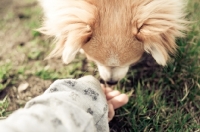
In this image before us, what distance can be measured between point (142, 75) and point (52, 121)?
1286 mm

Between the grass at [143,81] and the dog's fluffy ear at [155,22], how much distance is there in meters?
0.39

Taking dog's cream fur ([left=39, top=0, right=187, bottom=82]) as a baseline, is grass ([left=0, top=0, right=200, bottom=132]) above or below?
below

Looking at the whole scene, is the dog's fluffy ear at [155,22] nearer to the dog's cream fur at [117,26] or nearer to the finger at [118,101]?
the dog's cream fur at [117,26]

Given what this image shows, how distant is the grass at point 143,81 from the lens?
1.93 metres

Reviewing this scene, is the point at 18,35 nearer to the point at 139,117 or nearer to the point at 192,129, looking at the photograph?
the point at 139,117

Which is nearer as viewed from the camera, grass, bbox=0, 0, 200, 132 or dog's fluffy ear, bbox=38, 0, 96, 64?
dog's fluffy ear, bbox=38, 0, 96, 64

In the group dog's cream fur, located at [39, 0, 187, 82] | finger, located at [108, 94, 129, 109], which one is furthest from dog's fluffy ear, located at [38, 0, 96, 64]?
finger, located at [108, 94, 129, 109]

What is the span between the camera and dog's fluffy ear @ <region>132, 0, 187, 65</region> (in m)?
1.73

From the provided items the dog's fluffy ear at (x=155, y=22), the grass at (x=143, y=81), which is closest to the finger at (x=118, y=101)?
the grass at (x=143, y=81)

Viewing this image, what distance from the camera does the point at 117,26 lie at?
1.73 metres

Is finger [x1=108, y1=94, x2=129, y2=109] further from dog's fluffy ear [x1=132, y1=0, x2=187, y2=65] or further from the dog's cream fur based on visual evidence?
dog's fluffy ear [x1=132, y1=0, x2=187, y2=65]

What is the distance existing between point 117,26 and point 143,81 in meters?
0.63

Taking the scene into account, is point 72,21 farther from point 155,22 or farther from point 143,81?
point 143,81

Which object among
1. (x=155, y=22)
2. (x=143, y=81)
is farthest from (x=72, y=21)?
(x=143, y=81)
